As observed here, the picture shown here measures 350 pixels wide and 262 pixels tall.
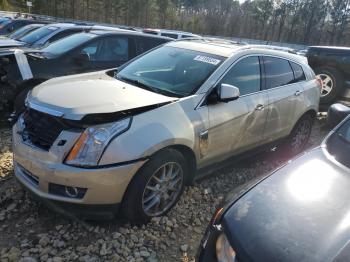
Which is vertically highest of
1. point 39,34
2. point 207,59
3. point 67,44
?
point 207,59

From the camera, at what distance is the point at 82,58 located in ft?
21.8

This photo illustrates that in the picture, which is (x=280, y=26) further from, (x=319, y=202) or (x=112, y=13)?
(x=319, y=202)

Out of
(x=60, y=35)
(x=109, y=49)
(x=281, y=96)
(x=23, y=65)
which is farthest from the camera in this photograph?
(x=60, y=35)

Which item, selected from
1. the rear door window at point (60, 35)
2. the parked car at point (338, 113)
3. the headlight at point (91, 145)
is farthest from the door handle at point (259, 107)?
the rear door window at point (60, 35)

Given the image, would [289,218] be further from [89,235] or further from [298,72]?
[298,72]

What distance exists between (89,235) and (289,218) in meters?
1.85

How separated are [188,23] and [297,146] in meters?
58.0

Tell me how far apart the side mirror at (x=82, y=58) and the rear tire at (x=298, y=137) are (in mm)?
3753

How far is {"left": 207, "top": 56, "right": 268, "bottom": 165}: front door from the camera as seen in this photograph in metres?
3.92

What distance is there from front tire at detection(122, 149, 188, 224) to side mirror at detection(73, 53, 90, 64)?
379 centimetres

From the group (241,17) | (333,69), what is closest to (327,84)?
(333,69)

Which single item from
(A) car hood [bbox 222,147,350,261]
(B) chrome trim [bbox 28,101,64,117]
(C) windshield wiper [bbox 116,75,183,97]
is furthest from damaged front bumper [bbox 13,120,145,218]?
(A) car hood [bbox 222,147,350,261]

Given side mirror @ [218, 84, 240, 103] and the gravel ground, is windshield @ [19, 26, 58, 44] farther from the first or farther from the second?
side mirror @ [218, 84, 240, 103]

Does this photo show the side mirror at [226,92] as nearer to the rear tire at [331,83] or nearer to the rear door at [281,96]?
the rear door at [281,96]
